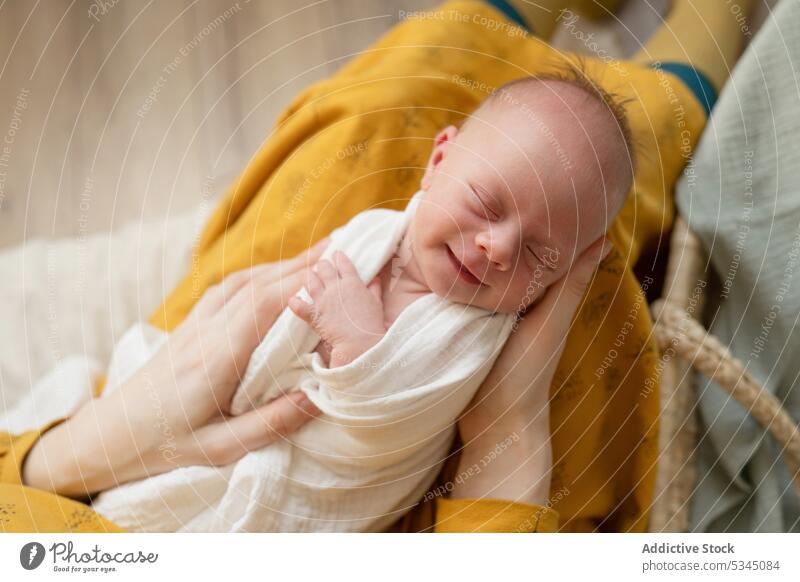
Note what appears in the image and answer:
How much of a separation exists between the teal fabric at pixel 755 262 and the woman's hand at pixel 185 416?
29 centimetres

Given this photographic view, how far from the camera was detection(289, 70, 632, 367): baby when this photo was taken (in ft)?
1.25

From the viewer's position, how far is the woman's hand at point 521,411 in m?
0.44

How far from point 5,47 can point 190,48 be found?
14cm

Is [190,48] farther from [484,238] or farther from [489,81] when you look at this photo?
[484,238]

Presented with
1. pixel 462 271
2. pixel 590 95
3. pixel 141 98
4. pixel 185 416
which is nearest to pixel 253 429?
pixel 185 416

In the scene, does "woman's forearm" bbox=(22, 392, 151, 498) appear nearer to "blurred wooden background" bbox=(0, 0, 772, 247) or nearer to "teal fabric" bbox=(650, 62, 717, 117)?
"blurred wooden background" bbox=(0, 0, 772, 247)

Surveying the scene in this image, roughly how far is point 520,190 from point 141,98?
0.41m

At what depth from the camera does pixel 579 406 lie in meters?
0.49

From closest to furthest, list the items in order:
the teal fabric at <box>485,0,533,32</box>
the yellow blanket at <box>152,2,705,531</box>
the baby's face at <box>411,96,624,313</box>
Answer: the baby's face at <box>411,96,624,313</box>, the yellow blanket at <box>152,2,705,531</box>, the teal fabric at <box>485,0,533,32</box>

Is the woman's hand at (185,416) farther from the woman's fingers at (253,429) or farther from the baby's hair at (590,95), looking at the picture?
the baby's hair at (590,95)

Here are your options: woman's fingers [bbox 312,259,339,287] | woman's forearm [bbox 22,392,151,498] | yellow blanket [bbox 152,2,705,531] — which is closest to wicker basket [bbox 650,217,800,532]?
yellow blanket [bbox 152,2,705,531]

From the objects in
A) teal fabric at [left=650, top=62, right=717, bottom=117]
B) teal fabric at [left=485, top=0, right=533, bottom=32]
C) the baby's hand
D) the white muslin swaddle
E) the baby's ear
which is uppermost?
teal fabric at [left=485, top=0, right=533, bottom=32]

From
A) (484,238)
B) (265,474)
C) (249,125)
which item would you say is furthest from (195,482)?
(249,125)
